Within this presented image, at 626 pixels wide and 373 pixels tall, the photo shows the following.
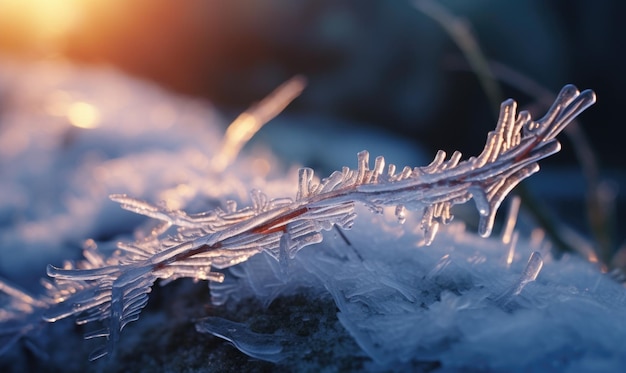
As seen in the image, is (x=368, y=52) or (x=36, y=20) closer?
(x=36, y=20)

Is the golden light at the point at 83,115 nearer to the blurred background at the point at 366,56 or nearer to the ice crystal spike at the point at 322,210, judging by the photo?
the blurred background at the point at 366,56

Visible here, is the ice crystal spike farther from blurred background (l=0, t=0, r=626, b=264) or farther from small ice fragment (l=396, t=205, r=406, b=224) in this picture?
blurred background (l=0, t=0, r=626, b=264)

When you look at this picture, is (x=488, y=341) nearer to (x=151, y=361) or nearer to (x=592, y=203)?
(x=151, y=361)

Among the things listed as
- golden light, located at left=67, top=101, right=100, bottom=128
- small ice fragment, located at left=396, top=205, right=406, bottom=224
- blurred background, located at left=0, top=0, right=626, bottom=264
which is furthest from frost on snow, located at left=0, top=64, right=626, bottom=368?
blurred background, located at left=0, top=0, right=626, bottom=264

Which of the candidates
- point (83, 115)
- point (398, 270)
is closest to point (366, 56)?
point (83, 115)

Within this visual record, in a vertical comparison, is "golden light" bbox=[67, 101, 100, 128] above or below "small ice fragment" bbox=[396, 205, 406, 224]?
above

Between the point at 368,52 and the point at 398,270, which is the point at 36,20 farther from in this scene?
the point at 398,270
